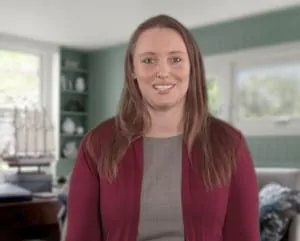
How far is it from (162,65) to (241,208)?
0.30 meters

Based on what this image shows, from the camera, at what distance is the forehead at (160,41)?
88 cm

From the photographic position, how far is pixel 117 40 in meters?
5.19

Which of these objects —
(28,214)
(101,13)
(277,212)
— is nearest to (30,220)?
(28,214)

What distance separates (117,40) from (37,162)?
2.47m

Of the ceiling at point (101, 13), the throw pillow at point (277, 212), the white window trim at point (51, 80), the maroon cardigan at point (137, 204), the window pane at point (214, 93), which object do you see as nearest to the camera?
the maroon cardigan at point (137, 204)

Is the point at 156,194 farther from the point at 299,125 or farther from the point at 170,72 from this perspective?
the point at 299,125

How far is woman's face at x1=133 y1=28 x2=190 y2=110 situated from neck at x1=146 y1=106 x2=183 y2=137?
0.02 m

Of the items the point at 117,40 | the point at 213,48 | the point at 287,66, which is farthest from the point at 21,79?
the point at 287,66

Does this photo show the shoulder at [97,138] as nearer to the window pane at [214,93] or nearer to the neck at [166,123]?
the neck at [166,123]

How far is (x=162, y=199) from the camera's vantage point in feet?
2.81

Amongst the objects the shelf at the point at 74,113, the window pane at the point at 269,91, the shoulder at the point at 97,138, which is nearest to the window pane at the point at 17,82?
the shelf at the point at 74,113

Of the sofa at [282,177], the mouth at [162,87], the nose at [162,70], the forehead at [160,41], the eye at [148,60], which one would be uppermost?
the forehead at [160,41]

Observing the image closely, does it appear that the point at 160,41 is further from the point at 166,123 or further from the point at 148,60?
the point at 166,123

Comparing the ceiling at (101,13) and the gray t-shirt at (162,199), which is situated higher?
the ceiling at (101,13)
